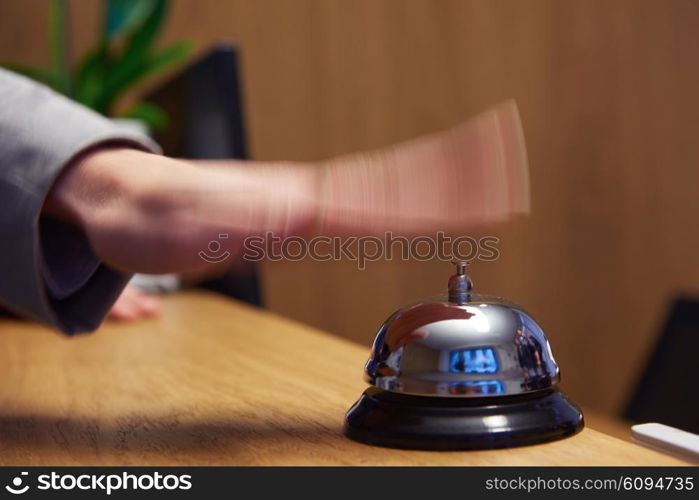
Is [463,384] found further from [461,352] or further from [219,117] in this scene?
[219,117]

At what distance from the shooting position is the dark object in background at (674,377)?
118 centimetres

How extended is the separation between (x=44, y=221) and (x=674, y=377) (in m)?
0.97

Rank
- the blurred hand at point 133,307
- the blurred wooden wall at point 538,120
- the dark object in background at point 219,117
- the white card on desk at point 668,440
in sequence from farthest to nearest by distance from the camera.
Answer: the blurred wooden wall at point 538,120 → the dark object in background at point 219,117 → the blurred hand at point 133,307 → the white card on desk at point 668,440

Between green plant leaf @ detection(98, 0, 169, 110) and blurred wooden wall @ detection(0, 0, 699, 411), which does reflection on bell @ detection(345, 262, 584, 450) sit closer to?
green plant leaf @ detection(98, 0, 169, 110)

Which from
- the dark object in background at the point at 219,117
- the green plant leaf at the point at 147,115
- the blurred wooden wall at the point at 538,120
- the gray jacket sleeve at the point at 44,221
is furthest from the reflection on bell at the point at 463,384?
the blurred wooden wall at the point at 538,120

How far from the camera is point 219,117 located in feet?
3.86

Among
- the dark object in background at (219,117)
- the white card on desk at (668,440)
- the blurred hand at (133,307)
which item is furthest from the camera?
the dark object in background at (219,117)

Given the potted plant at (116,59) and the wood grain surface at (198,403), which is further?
the potted plant at (116,59)

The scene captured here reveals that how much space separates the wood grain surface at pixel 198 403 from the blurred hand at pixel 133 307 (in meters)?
0.06

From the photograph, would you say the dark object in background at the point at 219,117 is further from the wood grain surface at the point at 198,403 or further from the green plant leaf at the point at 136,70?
the wood grain surface at the point at 198,403

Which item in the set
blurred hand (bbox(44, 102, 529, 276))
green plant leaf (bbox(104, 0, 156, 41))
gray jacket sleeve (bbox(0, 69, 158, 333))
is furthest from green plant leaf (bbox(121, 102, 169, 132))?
blurred hand (bbox(44, 102, 529, 276))

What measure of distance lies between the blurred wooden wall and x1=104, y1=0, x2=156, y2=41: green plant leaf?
10.3 inches

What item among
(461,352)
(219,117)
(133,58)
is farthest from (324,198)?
(133,58)

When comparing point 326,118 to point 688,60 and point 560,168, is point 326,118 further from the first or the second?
point 688,60
